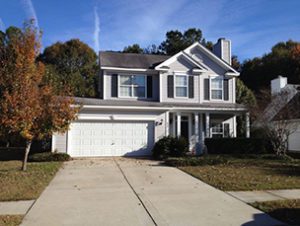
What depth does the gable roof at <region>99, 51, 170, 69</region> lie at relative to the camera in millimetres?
21609

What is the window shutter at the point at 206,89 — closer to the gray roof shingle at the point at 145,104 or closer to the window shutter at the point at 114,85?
the gray roof shingle at the point at 145,104

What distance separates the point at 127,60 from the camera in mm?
22609

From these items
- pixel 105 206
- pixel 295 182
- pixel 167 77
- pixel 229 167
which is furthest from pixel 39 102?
pixel 167 77

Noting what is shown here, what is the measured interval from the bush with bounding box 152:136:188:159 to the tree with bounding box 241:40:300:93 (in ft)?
80.3

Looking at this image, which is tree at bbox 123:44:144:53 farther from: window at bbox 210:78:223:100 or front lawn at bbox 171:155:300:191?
front lawn at bbox 171:155:300:191

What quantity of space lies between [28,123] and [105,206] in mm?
6020

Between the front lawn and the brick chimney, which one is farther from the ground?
the brick chimney

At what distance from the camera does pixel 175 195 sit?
8.70 m

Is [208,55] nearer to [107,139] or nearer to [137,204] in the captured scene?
[107,139]

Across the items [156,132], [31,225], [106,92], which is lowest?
[31,225]

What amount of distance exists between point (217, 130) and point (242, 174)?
10870 mm

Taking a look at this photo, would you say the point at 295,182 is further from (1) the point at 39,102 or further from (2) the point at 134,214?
(1) the point at 39,102

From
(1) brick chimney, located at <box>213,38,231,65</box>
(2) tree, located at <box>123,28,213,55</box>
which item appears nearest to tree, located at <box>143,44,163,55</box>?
(2) tree, located at <box>123,28,213,55</box>

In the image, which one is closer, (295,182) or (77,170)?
(295,182)
